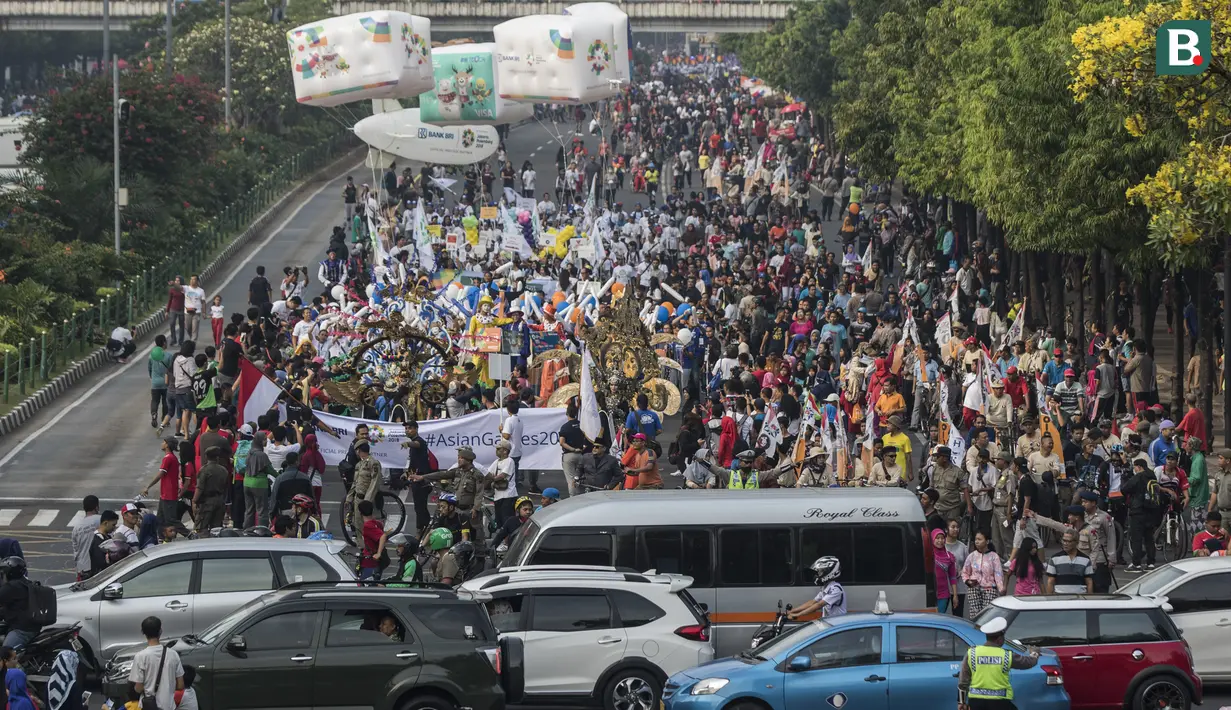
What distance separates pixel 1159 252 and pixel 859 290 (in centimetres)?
793

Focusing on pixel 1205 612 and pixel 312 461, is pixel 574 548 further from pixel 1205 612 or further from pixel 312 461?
pixel 312 461

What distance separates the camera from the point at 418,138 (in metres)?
53.7

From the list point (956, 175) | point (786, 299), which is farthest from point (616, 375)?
point (956, 175)

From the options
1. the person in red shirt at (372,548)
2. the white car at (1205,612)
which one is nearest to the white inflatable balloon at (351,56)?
the person in red shirt at (372,548)

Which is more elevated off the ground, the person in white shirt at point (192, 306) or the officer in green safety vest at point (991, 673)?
the person in white shirt at point (192, 306)

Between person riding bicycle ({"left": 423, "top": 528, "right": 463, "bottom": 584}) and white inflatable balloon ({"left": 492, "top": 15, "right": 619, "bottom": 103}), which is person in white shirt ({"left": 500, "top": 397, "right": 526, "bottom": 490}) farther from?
white inflatable balloon ({"left": 492, "top": 15, "right": 619, "bottom": 103})

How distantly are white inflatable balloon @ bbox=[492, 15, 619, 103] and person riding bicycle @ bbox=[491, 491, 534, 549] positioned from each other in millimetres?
29189

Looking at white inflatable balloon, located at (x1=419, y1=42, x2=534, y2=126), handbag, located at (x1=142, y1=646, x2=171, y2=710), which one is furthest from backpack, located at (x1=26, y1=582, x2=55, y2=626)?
white inflatable balloon, located at (x1=419, y1=42, x2=534, y2=126)

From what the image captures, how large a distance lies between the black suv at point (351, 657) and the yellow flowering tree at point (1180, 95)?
11498 millimetres

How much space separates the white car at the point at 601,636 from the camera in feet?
59.1

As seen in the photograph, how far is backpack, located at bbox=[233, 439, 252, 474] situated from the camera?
25.2m

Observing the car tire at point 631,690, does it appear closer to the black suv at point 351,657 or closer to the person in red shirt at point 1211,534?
the black suv at point 351,657

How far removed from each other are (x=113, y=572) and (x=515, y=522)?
15.2ft

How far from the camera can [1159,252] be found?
105 ft
